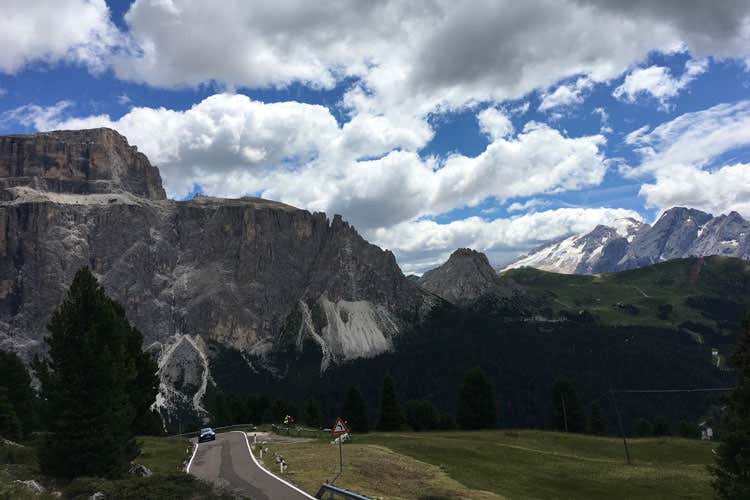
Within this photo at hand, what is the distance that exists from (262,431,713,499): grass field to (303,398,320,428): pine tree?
42321 mm

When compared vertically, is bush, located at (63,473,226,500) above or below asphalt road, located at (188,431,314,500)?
above

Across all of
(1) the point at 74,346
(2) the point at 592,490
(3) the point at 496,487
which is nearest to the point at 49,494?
(1) the point at 74,346

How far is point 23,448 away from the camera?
1537 inches

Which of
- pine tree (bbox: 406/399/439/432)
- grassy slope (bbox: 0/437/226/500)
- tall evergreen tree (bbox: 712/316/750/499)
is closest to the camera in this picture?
grassy slope (bbox: 0/437/226/500)

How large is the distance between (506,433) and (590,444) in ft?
36.7

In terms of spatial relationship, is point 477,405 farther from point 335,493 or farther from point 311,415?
point 335,493

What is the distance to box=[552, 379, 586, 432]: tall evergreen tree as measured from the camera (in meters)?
100

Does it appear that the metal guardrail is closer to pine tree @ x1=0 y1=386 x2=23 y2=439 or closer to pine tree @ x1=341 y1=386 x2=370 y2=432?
pine tree @ x1=0 y1=386 x2=23 y2=439

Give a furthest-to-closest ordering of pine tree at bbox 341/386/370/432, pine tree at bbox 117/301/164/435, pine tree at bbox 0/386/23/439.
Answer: pine tree at bbox 341/386/370/432
pine tree at bbox 0/386/23/439
pine tree at bbox 117/301/164/435

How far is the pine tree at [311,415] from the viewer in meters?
105

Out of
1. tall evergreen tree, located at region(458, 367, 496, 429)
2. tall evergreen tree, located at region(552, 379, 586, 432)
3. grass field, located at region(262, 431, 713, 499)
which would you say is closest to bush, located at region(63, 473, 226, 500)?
grass field, located at region(262, 431, 713, 499)

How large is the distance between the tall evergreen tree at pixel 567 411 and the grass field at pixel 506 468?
35.4 m

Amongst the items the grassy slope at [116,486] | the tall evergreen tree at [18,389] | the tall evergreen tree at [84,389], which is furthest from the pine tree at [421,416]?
the grassy slope at [116,486]

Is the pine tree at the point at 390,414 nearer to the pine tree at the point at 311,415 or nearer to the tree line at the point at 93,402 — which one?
the pine tree at the point at 311,415
